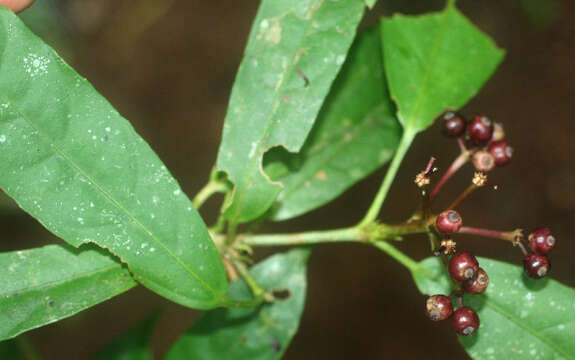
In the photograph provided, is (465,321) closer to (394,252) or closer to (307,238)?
(394,252)

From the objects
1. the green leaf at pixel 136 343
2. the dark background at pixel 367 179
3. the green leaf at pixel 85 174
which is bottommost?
the dark background at pixel 367 179

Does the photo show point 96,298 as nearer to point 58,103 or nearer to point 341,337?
point 58,103

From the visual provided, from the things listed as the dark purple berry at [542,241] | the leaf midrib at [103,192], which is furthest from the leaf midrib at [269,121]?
the dark purple berry at [542,241]

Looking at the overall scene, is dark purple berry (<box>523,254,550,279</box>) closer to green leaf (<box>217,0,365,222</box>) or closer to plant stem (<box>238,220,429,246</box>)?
plant stem (<box>238,220,429,246</box>)

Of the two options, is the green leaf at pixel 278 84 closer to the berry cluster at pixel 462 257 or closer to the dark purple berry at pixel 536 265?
the berry cluster at pixel 462 257

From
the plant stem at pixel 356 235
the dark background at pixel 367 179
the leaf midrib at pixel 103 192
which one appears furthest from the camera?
the dark background at pixel 367 179

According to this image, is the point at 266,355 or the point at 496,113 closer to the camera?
the point at 266,355

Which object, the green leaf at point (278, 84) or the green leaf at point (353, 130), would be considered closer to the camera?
the green leaf at point (278, 84)

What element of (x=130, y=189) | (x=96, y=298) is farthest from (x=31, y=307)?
(x=130, y=189)
